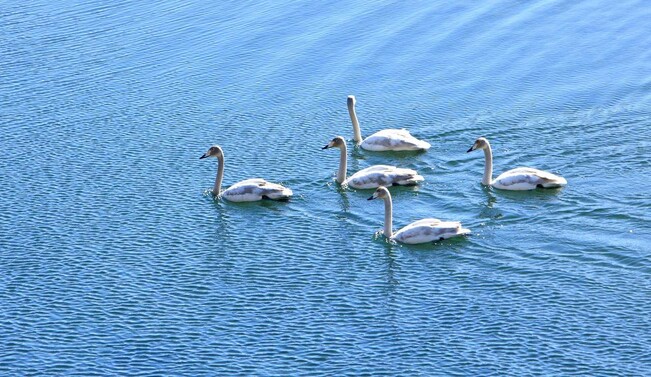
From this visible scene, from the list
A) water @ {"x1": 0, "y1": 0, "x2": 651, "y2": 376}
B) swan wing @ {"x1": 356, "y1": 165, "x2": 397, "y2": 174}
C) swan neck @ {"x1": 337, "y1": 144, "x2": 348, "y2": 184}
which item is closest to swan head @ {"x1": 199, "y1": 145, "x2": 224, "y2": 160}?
water @ {"x1": 0, "y1": 0, "x2": 651, "y2": 376}

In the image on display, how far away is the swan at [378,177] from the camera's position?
1241 inches

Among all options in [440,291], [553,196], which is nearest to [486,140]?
[553,196]

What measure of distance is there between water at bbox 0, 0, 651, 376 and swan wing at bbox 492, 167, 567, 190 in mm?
251

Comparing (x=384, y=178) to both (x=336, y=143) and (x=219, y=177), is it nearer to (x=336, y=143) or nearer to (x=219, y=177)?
(x=336, y=143)

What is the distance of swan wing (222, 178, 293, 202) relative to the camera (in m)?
31.0

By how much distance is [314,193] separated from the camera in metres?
31.7

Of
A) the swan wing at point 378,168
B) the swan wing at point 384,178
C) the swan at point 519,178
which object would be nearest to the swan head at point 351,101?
the swan wing at point 378,168

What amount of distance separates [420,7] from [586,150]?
14.8 m

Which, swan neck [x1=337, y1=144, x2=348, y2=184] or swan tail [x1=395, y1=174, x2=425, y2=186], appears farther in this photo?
swan neck [x1=337, y1=144, x2=348, y2=184]

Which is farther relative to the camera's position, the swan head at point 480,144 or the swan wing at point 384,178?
the swan head at point 480,144

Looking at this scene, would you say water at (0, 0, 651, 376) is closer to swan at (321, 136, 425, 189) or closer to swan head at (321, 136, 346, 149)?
swan at (321, 136, 425, 189)

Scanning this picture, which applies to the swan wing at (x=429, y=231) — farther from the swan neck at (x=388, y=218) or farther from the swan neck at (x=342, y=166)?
the swan neck at (x=342, y=166)

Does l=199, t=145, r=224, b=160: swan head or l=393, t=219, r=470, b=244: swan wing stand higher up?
l=199, t=145, r=224, b=160: swan head

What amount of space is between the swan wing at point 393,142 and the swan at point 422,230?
4806 millimetres
